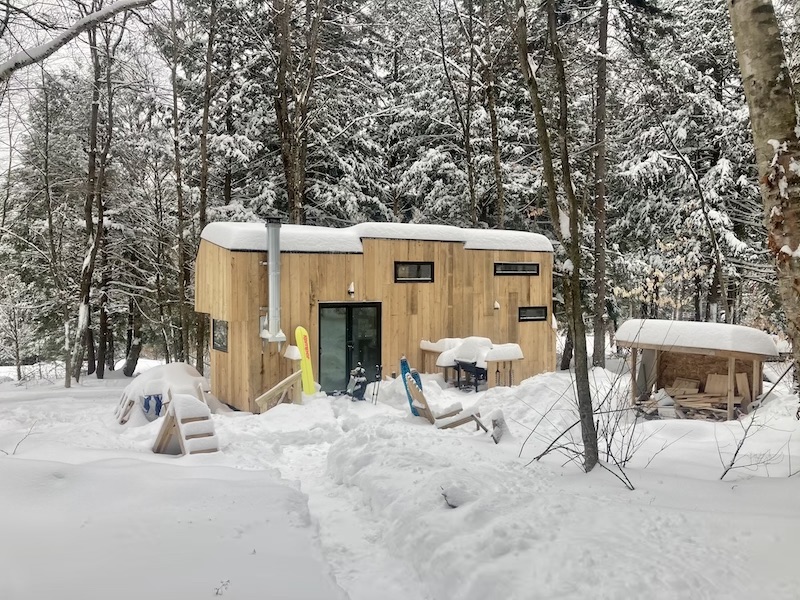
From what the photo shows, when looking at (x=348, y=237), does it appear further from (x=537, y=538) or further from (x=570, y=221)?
(x=537, y=538)

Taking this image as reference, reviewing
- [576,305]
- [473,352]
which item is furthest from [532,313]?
[576,305]

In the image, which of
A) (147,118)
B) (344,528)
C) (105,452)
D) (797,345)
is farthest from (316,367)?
(147,118)

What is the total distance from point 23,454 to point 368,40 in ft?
51.2

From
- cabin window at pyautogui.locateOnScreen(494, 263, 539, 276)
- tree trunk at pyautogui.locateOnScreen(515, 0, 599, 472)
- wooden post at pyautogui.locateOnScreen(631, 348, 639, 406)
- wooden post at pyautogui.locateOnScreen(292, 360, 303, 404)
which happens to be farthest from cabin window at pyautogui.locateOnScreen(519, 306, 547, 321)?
tree trunk at pyautogui.locateOnScreen(515, 0, 599, 472)

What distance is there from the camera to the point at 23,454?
4992 millimetres

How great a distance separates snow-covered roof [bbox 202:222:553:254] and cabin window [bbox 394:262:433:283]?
54 centimetres

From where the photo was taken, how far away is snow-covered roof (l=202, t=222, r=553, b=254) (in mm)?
9430

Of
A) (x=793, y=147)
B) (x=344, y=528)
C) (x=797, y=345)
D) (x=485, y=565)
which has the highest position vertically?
(x=793, y=147)

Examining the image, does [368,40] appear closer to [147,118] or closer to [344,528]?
[147,118]

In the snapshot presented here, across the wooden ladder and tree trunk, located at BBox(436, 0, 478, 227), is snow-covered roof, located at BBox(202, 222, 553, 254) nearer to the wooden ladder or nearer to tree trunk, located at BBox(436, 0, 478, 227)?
tree trunk, located at BBox(436, 0, 478, 227)

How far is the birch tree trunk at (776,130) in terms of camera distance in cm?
307

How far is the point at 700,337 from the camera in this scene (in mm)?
8297

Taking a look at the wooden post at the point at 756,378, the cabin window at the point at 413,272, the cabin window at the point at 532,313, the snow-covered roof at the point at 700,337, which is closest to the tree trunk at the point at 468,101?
the cabin window at the point at 532,313

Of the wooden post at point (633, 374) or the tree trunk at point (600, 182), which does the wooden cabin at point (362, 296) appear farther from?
the wooden post at point (633, 374)
